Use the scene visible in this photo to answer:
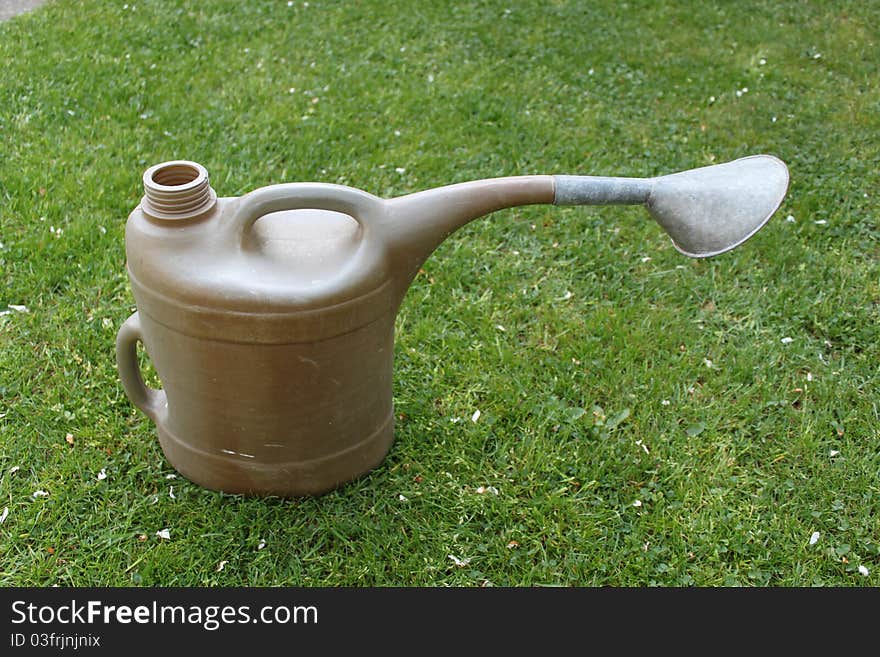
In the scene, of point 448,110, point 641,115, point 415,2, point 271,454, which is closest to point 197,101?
point 448,110

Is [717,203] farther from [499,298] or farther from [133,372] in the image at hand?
[133,372]

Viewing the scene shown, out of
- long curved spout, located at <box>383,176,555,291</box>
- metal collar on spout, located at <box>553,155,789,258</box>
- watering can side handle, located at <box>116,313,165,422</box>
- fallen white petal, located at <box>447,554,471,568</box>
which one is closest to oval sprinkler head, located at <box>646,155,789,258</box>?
metal collar on spout, located at <box>553,155,789,258</box>

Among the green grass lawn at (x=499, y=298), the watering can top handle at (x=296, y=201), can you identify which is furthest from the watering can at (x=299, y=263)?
the green grass lawn at (x=499, y=298)

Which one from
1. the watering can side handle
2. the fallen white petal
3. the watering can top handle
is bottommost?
the fallen white petal

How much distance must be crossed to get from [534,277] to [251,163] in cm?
156

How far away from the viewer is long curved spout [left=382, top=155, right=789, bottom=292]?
2.23 m

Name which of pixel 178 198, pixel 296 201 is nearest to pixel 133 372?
pixel 178 198

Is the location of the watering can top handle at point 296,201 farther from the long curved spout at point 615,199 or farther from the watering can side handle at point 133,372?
the watering can side handle at point 133,372

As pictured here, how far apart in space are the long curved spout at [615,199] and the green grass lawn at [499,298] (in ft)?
2.88

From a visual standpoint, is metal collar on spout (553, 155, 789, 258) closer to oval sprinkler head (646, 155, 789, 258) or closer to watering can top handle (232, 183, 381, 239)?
oval sprinkler head (646, 155, 789, 258)

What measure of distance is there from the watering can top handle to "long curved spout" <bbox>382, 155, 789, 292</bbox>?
0.29 ft

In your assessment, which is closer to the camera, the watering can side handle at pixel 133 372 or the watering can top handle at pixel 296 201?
the watering can top handle at pixel 296 201

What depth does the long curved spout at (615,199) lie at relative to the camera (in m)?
2.23

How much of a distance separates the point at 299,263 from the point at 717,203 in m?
1.10
